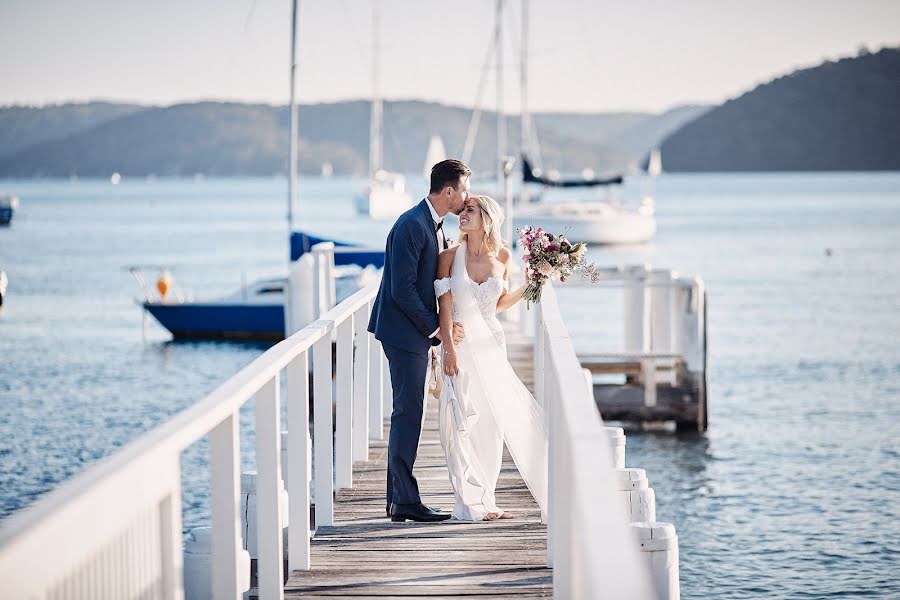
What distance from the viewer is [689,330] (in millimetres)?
15367

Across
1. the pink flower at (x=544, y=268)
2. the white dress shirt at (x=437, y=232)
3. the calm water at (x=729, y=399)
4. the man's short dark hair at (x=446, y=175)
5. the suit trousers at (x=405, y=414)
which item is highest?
the man's short dark hair at (x=446, y=175)

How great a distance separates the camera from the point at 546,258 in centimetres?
673

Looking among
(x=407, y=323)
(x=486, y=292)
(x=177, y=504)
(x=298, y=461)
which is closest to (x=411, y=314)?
(x=407, y=323)

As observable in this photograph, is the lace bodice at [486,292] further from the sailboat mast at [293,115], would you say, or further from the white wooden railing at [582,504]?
the sailboat mast at [293,115]

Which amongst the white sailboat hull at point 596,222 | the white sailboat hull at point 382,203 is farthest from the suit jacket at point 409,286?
the white sailboat hull at point 382,203

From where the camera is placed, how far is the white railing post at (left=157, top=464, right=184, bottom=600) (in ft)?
10.7

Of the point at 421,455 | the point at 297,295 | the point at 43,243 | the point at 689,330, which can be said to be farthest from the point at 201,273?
the point at 421,455

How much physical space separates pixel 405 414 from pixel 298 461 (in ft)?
3.79

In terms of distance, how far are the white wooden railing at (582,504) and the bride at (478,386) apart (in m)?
0.69

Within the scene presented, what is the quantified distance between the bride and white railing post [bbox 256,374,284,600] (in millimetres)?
1814

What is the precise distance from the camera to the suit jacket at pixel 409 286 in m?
6.41

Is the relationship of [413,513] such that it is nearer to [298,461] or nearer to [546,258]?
[298,461]

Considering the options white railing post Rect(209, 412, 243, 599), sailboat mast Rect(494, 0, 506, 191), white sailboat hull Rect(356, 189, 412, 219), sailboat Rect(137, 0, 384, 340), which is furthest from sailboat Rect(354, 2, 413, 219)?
white railing post Rect(209, 412, 243, 599)

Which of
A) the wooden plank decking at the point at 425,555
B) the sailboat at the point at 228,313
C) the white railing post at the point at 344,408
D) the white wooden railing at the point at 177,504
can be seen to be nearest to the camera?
the white wooden railing at the point at 177,504
